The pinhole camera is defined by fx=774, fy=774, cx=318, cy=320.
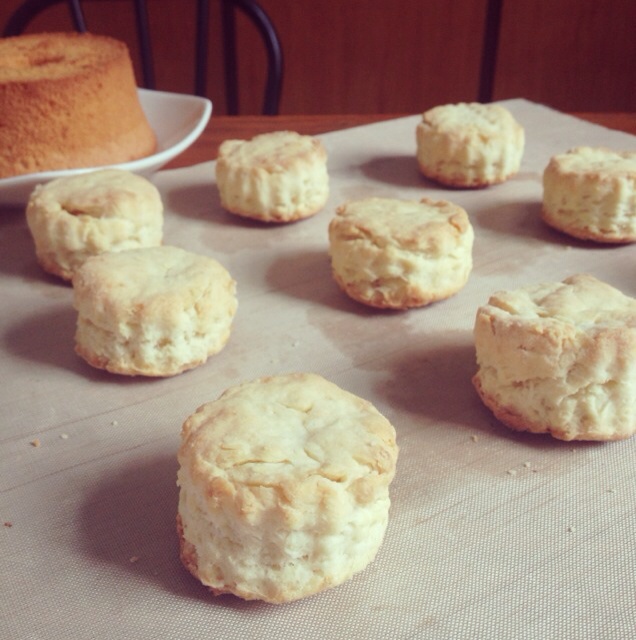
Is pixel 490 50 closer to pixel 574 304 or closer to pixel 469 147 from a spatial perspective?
pixel 469 147

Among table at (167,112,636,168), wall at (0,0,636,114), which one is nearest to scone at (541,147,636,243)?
table at (167,112,636,168)

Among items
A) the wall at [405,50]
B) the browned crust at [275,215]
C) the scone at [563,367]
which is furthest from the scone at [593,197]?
the wall at [405,50]

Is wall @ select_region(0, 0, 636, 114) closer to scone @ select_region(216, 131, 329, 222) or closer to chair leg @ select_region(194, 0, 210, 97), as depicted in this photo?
chair leg @ select_region(194, 0, 210, 97)

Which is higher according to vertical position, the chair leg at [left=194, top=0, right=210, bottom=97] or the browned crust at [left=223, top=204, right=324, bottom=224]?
the chair leg at [left=194, top=0, right=210, bottom=97]

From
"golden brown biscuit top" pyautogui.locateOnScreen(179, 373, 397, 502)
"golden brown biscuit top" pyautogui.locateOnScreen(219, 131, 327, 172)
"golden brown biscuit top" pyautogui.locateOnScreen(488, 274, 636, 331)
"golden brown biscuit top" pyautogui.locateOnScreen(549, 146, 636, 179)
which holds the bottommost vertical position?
"golden brown biscuit top" pyautogui.locateOnScreen(179, 373, 397, 502)

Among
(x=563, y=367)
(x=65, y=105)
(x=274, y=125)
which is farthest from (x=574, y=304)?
(x=274, y=125)

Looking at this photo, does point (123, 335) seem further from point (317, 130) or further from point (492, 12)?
point (492, 12)

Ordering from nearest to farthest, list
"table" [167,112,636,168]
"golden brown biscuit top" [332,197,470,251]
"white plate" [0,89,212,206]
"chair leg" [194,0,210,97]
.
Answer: "golden brown biscuit top" [332,197,470,251] → "white plate" [0,89,212,206] → "table" [167,112,636,168] → "chair leg" [194,0,210,97]
